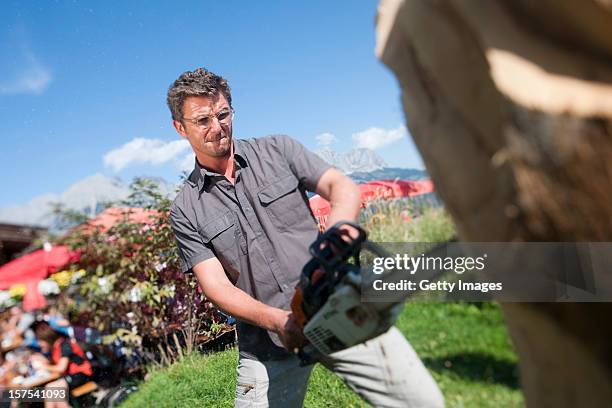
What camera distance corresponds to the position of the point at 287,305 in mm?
2297

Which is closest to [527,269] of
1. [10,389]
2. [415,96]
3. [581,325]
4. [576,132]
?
[581,325]

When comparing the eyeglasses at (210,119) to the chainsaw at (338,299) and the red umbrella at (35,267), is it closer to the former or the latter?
the chainsaw at (338,299)

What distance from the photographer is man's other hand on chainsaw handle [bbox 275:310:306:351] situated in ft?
6.34

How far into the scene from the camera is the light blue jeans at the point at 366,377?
192 centimetres

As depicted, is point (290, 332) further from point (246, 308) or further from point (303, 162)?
point (303, 162)

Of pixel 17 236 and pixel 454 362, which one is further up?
pixel 17 236

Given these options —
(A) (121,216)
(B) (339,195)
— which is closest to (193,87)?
(B) (339,195)

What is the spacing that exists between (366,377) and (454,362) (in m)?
0.37

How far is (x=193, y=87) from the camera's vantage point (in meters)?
2.54

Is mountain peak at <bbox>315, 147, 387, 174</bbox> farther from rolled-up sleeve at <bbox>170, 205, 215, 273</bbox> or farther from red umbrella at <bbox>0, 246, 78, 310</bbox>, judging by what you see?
red umbrella at <bbox>0, 246, 78, 310</bbox>

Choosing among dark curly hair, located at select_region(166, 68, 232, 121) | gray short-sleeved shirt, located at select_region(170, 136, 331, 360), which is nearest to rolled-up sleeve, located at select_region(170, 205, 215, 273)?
gray short-sleeved shirt, located at select_region(170, 136, 331, 360)

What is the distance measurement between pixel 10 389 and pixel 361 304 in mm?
4660

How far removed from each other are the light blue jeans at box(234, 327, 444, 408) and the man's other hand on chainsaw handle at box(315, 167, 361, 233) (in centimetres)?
50

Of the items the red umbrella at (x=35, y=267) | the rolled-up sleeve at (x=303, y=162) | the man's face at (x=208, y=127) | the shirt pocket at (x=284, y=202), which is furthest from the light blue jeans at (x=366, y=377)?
the red umbrella at (x=35, y=267)
